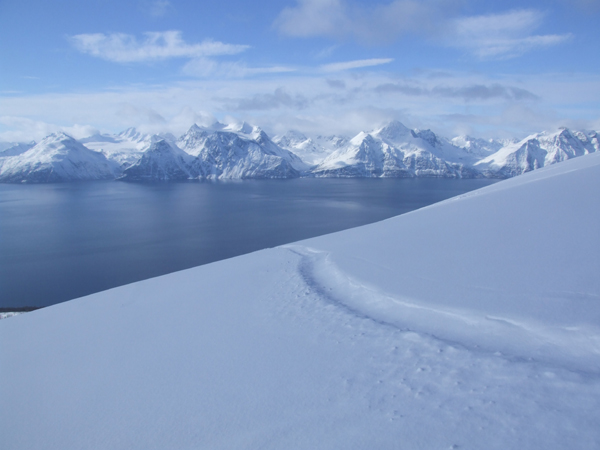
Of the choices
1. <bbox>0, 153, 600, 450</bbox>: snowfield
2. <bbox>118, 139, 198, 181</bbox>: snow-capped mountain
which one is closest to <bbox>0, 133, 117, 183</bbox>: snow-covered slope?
<bbox>118, 139, 198, 181</bbox>: snow-capped mountain

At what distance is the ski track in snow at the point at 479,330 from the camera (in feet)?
13.9

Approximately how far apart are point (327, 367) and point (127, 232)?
136 ft

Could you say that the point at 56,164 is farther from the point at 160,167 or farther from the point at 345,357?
the point at 345,357

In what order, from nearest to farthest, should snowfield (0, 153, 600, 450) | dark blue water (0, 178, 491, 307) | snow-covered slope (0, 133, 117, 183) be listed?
snowfield (0, 153, 600, 450) < dark blue water (0, 178, 491, 307) < snow-covered slope (0, 133, 117, 183)

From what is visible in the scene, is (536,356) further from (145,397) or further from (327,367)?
(145,397)

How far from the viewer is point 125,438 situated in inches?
156

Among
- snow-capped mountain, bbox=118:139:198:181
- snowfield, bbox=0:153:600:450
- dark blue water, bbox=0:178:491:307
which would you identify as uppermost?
snow-capped mountain, bbox=118:139:198:181

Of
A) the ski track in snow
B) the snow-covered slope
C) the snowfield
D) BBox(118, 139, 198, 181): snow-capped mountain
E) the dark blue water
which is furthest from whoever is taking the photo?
BBox(118, 139, 198, 181): snow-capped mountain

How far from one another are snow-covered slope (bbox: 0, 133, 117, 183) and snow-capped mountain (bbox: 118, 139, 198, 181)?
2137 centimetres

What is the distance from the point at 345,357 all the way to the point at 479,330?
76.1 inches

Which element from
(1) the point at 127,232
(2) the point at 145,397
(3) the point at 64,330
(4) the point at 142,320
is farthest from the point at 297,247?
(1) the point at 127,232

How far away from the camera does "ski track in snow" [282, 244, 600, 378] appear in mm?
4227

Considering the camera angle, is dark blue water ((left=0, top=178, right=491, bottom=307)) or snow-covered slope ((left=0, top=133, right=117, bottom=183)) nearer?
dark blue water ((left=0, top=178, right=491, bottom=307))

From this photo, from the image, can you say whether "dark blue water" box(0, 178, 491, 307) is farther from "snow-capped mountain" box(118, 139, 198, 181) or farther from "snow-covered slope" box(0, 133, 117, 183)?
"snow-covered slope" box(0, 133, 117, 183)
